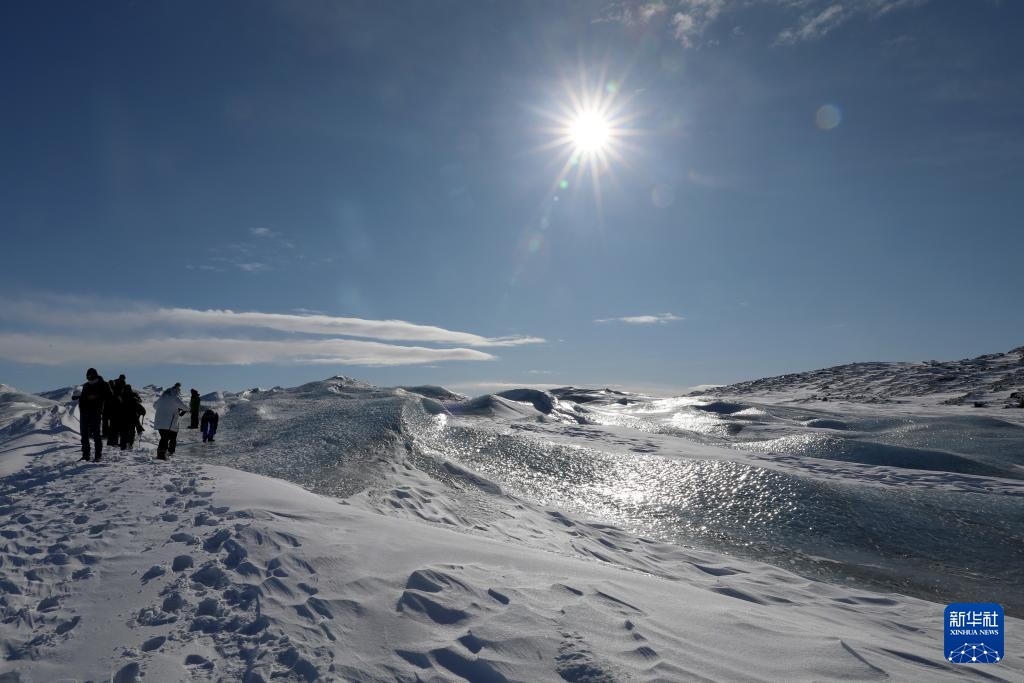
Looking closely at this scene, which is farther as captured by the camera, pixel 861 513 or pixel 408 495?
pixel 861 513

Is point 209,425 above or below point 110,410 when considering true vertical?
below

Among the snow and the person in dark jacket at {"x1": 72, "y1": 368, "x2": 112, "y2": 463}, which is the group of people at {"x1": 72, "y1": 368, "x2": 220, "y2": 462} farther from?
the snow

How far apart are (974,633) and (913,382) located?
68.8 meters

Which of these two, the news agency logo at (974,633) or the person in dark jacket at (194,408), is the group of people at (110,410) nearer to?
the person in dark jacket at (194,408)

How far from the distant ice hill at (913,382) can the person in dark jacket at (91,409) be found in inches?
2212

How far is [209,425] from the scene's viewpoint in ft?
66.7

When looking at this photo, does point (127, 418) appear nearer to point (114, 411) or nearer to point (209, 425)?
point (114, 411)

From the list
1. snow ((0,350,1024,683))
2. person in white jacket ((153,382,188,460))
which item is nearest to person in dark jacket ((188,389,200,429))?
snow ((0,350,1024,683))

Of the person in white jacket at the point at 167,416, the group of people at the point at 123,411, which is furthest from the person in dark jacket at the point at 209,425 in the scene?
the person in white jacket at the point at 167,416

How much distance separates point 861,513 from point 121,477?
1855 cm

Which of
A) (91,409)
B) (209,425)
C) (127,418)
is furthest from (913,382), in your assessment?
(91,409)

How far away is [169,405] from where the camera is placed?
15250mm

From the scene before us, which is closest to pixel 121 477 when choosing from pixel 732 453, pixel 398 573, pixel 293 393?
pixel 398 573

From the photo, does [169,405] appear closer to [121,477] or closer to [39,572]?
[121,477]
